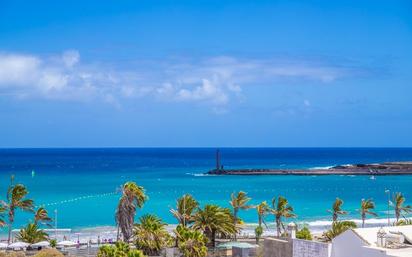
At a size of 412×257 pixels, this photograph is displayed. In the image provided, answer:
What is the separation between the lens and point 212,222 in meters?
49.0

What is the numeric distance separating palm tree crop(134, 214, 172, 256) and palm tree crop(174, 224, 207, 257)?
200 cm

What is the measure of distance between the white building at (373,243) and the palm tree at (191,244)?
1570cm

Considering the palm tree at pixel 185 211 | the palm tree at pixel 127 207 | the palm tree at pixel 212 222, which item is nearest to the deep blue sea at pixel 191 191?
the palm tree at pixel 185 211

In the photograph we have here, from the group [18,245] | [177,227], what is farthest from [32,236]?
[177,227]

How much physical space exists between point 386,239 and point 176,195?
95.9 m

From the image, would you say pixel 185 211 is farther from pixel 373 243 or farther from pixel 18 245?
pixel 373 243

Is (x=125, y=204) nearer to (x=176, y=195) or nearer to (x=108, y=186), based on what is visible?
(x=176, y=195)

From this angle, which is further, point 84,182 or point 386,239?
point 84,182

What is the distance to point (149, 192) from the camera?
12644 cm

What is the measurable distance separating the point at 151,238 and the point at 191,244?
341 centimetres

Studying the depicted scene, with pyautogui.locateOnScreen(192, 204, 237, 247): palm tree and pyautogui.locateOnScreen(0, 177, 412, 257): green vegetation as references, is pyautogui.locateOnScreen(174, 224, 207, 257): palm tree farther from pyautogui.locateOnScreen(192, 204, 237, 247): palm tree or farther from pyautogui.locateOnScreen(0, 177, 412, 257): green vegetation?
pyautogui.locateOnScreen(192, 204, 237, 247): palm tree

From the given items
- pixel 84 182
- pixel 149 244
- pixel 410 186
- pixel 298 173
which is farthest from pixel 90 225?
pixel 298 173

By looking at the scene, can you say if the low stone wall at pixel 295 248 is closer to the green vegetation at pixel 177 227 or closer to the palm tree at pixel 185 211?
the green vegetation at pixel 177 227

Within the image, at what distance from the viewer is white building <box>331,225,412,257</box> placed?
25788 millimetres
